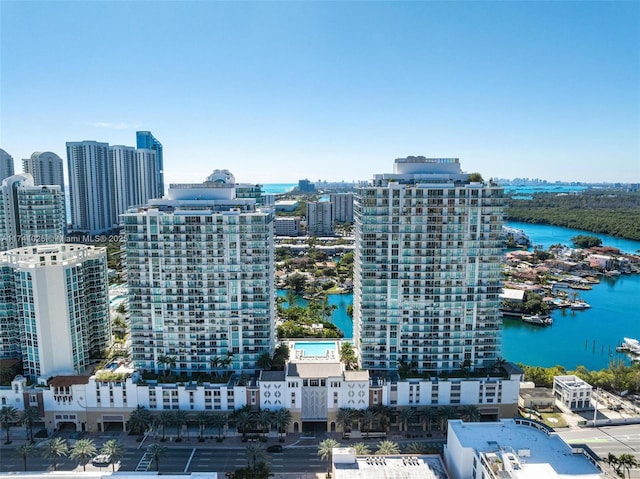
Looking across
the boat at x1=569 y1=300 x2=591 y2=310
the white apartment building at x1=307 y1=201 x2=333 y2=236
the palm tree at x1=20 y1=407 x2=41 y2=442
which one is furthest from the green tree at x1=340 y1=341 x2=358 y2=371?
the white apartment building at x1=307 y1=201 x2=333 y2=236

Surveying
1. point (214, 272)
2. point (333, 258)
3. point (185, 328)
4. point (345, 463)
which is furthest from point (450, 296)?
point (333, 258)

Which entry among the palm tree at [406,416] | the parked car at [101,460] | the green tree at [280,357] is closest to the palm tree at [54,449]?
the parked car at [101,460]

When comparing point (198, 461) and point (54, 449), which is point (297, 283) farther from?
point (54, 449)

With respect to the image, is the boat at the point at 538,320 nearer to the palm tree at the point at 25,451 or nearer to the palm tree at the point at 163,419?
the palm tree at the point at 163,419

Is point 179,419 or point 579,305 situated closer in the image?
point 179,419

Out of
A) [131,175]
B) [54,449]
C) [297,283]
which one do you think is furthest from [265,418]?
[131,175]

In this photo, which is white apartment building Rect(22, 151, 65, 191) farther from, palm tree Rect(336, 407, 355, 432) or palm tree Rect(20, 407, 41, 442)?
palm tree Rect(336, 407, 355, 432)
